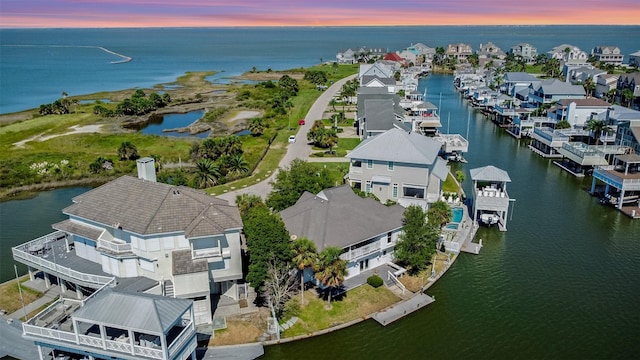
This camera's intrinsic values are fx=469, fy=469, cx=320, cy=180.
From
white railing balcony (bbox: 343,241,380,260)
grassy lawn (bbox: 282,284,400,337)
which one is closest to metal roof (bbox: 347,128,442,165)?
white railing balcony (bbox: 343,241,380,260)

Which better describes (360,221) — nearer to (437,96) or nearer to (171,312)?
(171,312)

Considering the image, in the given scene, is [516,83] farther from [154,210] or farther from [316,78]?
[154,210]

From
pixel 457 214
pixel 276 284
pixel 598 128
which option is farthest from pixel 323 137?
pixel 276 284

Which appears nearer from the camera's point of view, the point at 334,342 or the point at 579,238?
the point at 334,342

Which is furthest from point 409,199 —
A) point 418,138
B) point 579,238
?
point 579,238

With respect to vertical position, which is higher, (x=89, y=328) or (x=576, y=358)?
(x=89, y=328)

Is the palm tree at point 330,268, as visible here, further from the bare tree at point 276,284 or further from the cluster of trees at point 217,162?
the cluster of trees at point 217,162
